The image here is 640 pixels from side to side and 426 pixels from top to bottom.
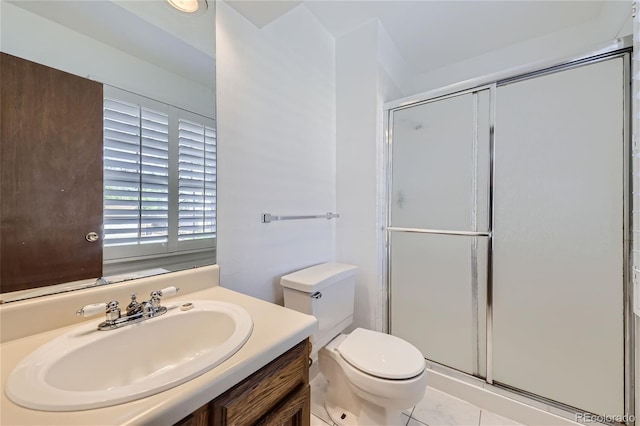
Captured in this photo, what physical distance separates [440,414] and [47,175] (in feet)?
6.76

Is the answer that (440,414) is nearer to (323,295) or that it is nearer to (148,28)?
(323,295)

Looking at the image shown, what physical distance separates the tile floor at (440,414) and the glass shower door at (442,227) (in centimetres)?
20

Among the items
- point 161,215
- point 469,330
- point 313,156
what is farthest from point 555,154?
point 161,215

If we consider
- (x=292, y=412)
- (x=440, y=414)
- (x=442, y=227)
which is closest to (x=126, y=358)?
(x=292, y=412)

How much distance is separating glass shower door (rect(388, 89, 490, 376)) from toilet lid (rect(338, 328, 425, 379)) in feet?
1.62

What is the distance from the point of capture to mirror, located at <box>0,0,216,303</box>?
768mm

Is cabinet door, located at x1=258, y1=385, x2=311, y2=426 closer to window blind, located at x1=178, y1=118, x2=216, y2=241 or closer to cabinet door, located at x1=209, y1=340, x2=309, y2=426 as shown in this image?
cabinet door, located at x1=209, y1=340, x2=309, y2=426

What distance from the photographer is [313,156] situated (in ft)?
5.81

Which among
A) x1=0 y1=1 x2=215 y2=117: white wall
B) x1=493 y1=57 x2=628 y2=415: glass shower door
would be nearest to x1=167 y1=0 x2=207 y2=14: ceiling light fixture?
x1=0 y1=1 x2=215 y2=117: white wall

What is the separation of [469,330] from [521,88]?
148 centimetres

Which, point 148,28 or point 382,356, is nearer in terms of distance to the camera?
point 148,28

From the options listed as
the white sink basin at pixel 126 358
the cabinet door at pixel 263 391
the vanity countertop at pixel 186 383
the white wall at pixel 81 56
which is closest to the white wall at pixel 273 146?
the white wall at pixel 81 56

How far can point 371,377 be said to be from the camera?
115 centimetres

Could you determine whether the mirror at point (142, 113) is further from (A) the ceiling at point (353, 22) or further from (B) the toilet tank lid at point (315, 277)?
(B) the toilet tank lid at point (315, 277)
